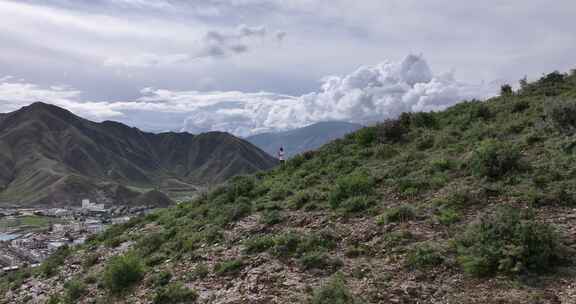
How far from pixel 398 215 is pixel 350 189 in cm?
310

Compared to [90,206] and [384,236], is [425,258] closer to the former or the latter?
[384,236]

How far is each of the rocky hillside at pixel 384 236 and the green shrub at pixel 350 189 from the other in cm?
5

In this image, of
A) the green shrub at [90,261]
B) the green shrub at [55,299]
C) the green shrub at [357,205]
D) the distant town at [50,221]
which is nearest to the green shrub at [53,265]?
the green shrub at [90,261]

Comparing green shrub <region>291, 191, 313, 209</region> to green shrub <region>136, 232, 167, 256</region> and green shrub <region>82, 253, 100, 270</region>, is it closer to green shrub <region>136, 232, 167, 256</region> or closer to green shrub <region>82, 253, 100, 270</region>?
green shrub <region>136, 232, 167, 256</region>

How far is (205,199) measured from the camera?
21.9m

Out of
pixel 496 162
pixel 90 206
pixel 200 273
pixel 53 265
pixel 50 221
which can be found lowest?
pixel 50 221

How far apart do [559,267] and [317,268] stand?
186 inches

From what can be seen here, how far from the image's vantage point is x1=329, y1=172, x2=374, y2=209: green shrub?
45.8 feet

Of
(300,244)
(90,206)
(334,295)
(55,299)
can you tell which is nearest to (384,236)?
(300,244)

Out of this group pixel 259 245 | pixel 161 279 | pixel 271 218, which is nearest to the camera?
pixel 161 279

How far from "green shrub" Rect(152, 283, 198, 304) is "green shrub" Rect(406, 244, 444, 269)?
4937 mm

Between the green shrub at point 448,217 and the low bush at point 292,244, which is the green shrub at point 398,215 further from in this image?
the low bush at point 292,244

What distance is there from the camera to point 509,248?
8125mm

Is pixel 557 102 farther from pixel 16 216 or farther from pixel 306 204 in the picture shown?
pixel 16 216
